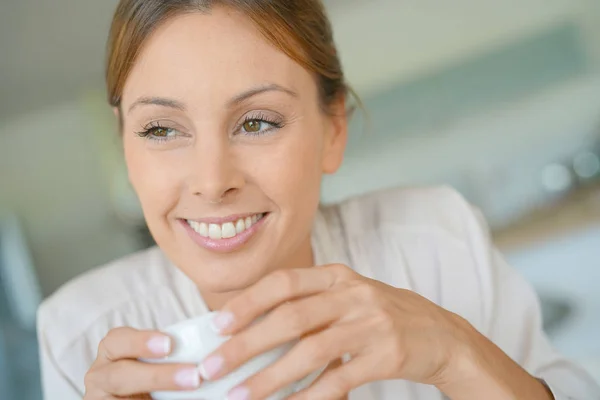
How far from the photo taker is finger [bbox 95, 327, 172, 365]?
53cm

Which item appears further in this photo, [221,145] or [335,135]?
[335,135]

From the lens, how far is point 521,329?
0.92 meters

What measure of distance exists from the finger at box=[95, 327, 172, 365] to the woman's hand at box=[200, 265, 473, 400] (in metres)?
0.04

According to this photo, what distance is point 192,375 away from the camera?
526 mm

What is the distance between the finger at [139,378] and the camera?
53 cm

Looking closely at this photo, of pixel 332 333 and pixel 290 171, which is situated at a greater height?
pixel 290 171

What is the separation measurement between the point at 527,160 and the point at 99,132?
1285 mm

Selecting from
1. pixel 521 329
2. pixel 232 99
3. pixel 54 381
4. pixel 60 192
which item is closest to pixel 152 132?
pixel 232 99

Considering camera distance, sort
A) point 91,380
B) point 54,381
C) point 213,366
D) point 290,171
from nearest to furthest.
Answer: point 213,366 < point 91,380 < point 290,171 < point 54,381

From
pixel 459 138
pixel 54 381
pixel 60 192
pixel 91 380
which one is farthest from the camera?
pixel 459 138

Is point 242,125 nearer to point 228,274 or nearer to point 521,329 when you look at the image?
point 228,274

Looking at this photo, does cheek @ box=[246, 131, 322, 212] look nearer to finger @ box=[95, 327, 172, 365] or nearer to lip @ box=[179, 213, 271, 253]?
lip @ box=[179, 213, 271, 253]

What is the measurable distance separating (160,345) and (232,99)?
0.89ft

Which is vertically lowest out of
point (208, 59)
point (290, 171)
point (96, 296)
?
point (96, 296)
